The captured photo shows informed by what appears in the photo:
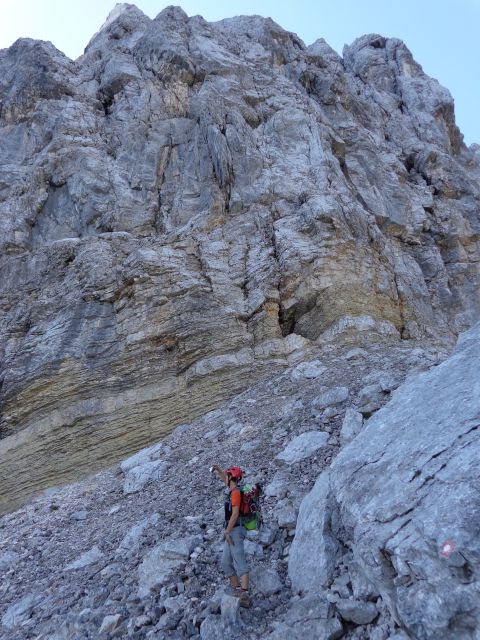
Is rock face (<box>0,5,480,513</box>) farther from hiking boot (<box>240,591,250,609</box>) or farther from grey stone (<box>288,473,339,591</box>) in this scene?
hiking boot (<box>240,591,250,609</box>)

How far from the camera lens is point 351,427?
9.62 metres

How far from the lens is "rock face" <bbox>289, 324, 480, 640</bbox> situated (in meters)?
4.13

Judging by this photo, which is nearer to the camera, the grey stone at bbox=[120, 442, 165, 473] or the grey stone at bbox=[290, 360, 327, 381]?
the grey stone at bbox=[120, 442, 165, 473]

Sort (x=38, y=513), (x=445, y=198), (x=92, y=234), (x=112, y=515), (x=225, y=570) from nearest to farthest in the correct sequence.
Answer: (x=225, y=570)
(x=112, y=515)
(x=38, y=513)
(x=92, y=234)
(x=445, y=198)

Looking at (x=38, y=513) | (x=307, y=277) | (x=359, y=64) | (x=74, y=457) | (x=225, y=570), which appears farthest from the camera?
(x=359, y=64)

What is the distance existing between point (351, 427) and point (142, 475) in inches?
230

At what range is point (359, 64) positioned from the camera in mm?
47156

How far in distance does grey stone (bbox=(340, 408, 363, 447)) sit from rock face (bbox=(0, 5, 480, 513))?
6.77 m

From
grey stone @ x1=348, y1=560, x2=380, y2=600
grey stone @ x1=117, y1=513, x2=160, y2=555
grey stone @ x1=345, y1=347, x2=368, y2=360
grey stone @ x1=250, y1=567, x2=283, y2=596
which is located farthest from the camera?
grey stone @ x1=345, y1=347, x2=368, y2=360

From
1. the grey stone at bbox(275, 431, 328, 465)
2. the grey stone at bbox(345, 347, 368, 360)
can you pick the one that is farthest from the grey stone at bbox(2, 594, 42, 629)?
the grey stone at bbox(345, 347, 368, 360)

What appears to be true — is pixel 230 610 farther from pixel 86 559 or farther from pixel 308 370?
pixel 308 370

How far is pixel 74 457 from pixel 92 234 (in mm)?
11473

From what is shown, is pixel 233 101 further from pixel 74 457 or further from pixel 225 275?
pixel 74 457

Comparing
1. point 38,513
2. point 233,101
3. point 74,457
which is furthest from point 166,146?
point 38,513
